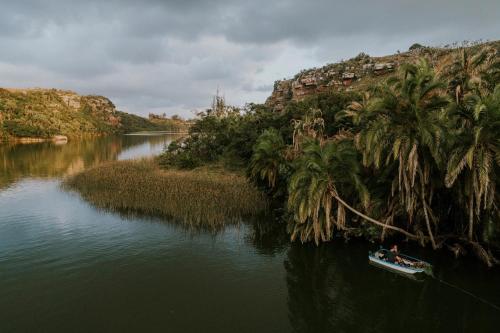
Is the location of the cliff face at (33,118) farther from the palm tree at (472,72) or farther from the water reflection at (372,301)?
the palm tree at (472,72)

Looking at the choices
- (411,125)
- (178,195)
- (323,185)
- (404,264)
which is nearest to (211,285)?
(323,185)

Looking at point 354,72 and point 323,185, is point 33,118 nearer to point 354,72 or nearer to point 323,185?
point 354,72

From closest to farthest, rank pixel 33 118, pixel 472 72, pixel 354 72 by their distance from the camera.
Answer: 1. pixel 472 72
2. pixel 354 72
3. pixel 33 118

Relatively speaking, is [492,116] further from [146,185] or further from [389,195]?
[146,185]

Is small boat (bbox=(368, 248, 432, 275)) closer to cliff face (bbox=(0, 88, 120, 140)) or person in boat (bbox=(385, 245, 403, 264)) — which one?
person in boat (bbox=(385, 245, 403, 264))

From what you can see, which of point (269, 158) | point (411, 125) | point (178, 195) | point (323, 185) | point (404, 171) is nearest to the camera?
point (404, 171)

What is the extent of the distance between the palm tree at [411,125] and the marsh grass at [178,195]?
16873 millimetres

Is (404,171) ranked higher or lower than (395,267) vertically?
higher

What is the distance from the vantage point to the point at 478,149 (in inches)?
747

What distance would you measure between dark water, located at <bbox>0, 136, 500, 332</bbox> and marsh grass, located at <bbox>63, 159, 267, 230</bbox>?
352 cm

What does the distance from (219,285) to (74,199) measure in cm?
2857

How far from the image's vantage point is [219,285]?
67.4 feet

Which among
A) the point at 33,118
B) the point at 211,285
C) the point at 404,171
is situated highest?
the point at 33,118

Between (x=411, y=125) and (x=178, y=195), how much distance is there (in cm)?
2650
